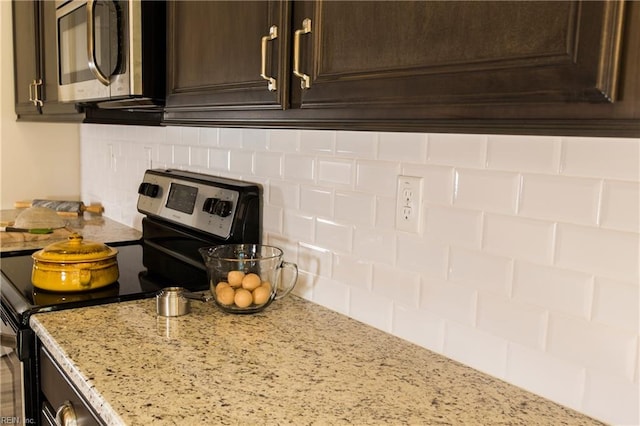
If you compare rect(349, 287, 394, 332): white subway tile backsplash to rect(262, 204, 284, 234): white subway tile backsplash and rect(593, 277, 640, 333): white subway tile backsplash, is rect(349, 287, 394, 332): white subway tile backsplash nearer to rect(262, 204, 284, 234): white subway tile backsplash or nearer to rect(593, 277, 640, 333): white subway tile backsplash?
rect(262, 204, 284, 234): white subway tile backsplash

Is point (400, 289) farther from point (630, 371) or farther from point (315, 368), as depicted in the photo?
point (630, 371)

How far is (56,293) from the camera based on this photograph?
1.49 m

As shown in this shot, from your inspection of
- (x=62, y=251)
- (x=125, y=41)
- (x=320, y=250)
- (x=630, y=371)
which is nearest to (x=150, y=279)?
(x=62, y=251)

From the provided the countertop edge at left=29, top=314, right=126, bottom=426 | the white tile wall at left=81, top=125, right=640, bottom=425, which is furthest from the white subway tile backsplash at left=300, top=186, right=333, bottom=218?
the countertop edge at left=29, top=314, right=126, bottom=426

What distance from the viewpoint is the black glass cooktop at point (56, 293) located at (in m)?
1.39

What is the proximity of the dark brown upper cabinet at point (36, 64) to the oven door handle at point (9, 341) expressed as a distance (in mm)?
923

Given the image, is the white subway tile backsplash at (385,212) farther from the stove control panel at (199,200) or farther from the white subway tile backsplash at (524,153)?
the stove control panel at (199,200)

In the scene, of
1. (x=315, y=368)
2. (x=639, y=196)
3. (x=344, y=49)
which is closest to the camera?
(x=639, y=196)

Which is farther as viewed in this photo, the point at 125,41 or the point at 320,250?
the point at 125,41

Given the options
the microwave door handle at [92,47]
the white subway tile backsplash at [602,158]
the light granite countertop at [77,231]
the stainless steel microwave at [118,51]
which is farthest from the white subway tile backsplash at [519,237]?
the light granite countertop at [77,231]

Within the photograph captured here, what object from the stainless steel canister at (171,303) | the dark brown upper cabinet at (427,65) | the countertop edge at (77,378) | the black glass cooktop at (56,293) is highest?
the dark brown upper cabinet at (427,65)

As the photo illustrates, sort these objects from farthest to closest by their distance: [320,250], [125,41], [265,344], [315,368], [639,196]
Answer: [125,41], [320,250], [265,344], [315,368], [639,196]

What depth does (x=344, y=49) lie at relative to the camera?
97cm

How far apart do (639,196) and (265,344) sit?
748mm
